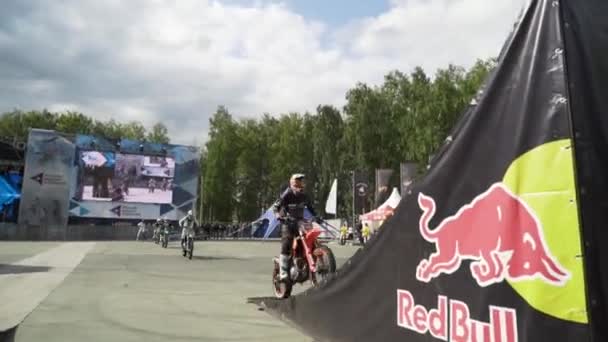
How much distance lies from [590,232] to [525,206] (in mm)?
311

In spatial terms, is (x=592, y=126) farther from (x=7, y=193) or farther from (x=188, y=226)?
(x=7, y=193)

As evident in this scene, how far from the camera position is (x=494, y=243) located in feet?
8.12

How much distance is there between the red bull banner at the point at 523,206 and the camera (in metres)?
2.09

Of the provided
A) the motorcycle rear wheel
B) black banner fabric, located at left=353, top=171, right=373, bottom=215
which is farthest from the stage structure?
the motorcycle rear wheel

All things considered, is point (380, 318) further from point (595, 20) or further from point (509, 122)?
point (595, 20)

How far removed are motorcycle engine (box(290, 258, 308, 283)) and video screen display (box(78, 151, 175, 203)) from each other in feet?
104

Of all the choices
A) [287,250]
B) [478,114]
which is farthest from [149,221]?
[478,114]

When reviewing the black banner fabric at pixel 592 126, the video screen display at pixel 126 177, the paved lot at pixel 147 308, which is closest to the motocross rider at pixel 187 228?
the paved lot at pixel 147 308

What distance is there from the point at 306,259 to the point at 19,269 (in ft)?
25.0

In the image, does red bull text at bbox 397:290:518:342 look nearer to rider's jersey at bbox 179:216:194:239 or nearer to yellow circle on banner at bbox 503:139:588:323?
yellow circle on banner at bbox 503:139:588:323

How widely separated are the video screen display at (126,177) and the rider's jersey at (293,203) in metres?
31.7

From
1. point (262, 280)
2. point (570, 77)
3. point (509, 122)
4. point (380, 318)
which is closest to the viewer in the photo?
point (570, 77)

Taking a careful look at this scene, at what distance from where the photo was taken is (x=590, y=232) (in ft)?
6.75

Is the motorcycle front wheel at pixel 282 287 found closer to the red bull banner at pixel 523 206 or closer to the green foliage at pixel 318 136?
the red bull banner at pixel 523 206
